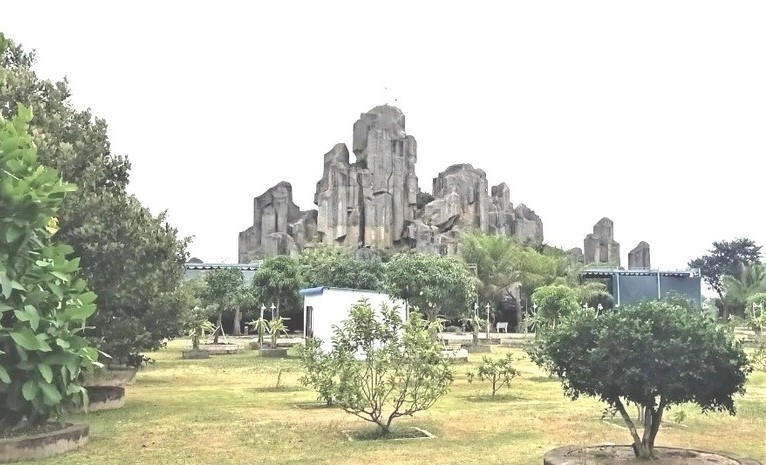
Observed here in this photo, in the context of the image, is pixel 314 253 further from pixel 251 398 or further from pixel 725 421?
pixel 725 421

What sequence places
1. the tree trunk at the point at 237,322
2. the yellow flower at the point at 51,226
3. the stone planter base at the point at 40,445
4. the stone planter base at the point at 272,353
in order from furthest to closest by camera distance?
the tree trunk at the point at 237,322 < the stone planter base at the point at 272,353 < the yellow flower at the point at 51,226 < the stone planter base at the point at 40,445

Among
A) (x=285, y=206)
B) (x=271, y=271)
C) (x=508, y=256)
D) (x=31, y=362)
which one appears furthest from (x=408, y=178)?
(x=31, y=362)

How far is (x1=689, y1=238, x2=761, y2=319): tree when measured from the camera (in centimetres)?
7675

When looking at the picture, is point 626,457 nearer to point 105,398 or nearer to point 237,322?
point 105,398

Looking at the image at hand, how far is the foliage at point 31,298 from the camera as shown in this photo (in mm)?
8992

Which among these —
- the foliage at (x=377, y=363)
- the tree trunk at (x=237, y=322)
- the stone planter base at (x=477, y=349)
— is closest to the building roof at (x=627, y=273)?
the tree trunk at (x=237, y=322)

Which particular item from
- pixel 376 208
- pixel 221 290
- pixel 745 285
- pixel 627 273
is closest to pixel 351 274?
pixel 221 290

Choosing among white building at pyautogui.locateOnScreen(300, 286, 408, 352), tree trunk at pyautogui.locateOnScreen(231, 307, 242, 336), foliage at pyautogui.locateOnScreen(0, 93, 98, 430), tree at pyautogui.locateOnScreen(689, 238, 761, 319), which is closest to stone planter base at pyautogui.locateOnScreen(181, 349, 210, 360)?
white building at pyautogui.locateOnScreen(300, 286, 408, 352)

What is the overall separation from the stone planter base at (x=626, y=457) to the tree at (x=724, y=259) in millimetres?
72095

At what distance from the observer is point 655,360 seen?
26.2 feet

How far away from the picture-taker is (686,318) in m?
8.29

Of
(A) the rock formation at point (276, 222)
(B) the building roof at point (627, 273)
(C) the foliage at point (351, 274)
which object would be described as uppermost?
(A) the rock formation at point (276, 222)

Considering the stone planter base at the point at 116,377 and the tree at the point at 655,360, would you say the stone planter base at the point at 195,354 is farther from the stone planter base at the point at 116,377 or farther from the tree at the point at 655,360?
the tree at the point at 655,360

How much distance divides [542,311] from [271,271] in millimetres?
12431
